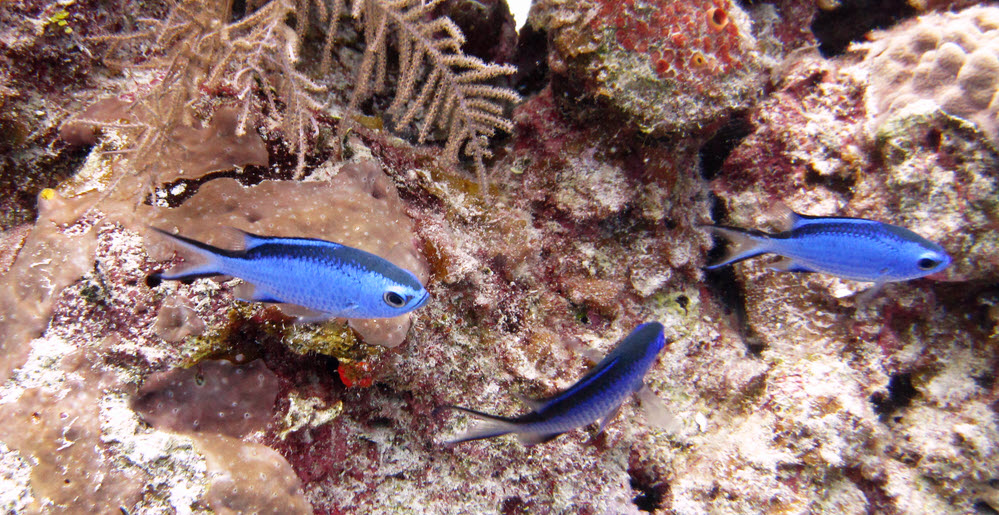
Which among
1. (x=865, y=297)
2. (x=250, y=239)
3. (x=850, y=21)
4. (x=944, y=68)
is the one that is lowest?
(x=250, y=239)

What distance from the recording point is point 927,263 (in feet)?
7.79

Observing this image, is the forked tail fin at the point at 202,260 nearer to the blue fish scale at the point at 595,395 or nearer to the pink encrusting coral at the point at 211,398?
the pink encrusting coral at the point at 211,398

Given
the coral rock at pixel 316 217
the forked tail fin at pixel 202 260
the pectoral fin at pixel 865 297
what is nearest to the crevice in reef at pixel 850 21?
the pectoral fin at pixel 865 297

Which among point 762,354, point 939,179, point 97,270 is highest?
point 939,179

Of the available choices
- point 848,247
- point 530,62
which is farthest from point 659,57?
point 848,247

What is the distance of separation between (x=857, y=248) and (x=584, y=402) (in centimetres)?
185

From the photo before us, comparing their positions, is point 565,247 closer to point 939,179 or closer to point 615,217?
point 615,217

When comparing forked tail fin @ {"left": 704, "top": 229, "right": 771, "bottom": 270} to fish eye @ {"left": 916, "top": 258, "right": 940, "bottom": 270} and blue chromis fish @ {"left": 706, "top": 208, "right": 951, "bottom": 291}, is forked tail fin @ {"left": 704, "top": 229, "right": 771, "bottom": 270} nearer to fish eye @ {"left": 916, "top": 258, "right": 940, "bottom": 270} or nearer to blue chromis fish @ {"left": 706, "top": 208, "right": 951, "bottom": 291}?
blue chromis fish @ {"left": 706, "top": 208, "right": 951, "bottom": 291}

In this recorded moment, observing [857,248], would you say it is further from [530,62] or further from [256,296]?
[256,296]

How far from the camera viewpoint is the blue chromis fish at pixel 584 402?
1.87 m

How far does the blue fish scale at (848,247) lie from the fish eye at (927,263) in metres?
0.12

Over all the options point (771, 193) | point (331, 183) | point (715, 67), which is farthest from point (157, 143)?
point (771, 193)

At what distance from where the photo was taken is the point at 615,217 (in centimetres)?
326

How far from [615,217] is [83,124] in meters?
3.54
